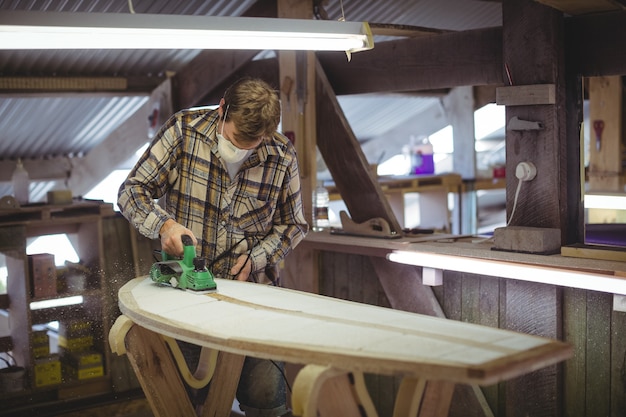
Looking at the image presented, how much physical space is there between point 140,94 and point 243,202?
284 centimetres

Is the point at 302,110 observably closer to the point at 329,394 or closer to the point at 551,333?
the point at 551,333

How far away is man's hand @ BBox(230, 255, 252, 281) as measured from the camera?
3.36 m

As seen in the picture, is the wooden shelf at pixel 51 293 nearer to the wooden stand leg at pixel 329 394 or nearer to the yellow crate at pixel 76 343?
the yellow crate at pixel 76 343

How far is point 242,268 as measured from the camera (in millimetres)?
3369

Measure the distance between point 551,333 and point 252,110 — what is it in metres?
Answer: 1.65

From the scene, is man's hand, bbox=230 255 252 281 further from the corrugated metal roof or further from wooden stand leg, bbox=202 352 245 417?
the corrugated metal roof

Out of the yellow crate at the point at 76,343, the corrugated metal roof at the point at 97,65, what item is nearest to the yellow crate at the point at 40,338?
the yellow crate at the point at 76,343

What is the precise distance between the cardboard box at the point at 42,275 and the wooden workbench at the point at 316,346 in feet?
6.01

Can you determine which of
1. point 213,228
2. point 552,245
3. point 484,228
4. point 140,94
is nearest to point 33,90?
point 140,94

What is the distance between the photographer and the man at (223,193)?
10.6 feet

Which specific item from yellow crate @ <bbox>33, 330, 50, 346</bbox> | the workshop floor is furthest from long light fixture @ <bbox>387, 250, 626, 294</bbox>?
yellow crate @ <bbox>33, 330, 50, 346</bbox>

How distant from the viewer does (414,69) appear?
14.0 feet

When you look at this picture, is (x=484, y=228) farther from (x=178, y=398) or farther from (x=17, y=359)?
(x=178, y=398)

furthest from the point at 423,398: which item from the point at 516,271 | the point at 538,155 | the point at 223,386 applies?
the point at 538,155
